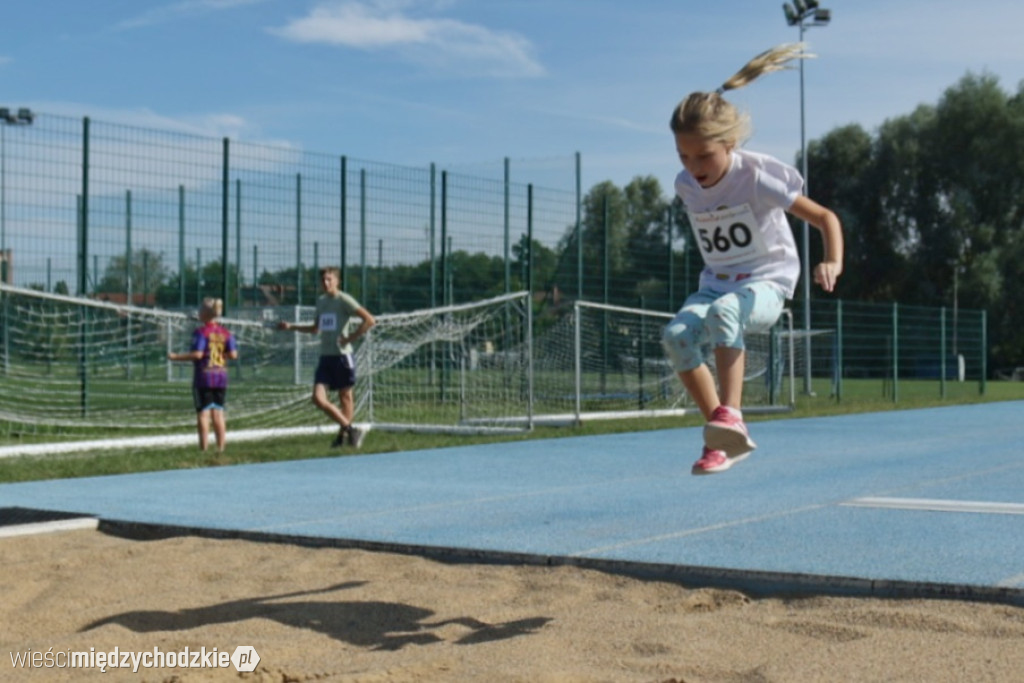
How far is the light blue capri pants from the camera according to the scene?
5.19m

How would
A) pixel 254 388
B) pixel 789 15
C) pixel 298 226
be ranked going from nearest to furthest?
pixel 298 226, pixel 254 388, pixel 789 15

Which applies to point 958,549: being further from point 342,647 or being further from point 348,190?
point 348,190

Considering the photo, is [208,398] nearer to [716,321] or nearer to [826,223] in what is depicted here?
[716,321]

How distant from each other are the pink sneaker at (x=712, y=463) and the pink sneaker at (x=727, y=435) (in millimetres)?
23

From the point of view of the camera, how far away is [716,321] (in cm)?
522

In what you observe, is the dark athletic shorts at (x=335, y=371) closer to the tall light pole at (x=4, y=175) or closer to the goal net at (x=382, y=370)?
the goal net at (x=382, y=370)

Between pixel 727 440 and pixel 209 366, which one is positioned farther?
pixel 209 366

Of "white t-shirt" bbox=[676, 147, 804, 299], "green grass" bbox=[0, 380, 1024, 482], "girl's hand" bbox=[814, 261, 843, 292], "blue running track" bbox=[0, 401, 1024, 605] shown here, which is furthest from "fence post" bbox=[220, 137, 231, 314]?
"girl's hand" bbox=[814, 261, 843, 292]

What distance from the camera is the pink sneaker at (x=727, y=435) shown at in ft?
16.9

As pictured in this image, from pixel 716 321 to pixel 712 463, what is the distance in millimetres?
581

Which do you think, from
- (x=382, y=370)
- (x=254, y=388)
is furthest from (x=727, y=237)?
(x=254, y=388)

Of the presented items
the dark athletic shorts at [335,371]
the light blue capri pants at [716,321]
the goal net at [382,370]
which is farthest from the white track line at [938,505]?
the goal net at [382,370]

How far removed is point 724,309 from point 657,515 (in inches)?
113

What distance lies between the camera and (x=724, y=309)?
5227 millimetres
